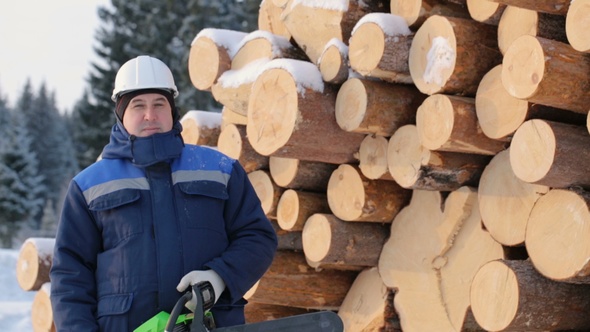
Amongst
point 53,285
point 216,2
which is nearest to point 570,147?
point 53,285

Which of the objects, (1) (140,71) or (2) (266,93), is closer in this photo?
(1) (140,71)

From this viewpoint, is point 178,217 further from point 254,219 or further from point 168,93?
point 168,93

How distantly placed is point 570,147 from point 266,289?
2.00 metres

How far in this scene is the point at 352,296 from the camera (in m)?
4.05

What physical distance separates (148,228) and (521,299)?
1.28 m

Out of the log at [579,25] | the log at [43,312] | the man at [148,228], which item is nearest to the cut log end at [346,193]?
the man at [148,228]

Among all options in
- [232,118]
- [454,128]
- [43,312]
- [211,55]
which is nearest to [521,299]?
[454,128]

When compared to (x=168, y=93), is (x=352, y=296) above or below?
below

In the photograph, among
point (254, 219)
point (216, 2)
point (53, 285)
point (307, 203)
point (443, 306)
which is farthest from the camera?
point (216, 2)

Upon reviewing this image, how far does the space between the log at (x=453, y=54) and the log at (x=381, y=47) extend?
8cm

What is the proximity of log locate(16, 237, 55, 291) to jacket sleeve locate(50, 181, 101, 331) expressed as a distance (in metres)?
2.52

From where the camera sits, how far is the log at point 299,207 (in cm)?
391

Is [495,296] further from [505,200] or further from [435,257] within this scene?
[435,257]

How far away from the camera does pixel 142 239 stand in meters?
2.51
